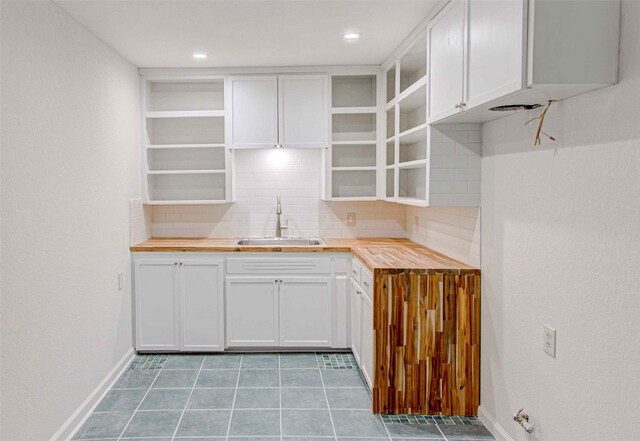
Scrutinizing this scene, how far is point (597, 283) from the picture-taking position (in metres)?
1.76

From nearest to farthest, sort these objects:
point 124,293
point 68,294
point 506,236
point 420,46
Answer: point 506,236 → point 68,294 → point 420,46 → point 124,293

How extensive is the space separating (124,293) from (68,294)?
99 centimetres

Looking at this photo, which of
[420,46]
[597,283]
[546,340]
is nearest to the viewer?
[597,283]

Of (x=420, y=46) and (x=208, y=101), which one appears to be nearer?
(x=420, y=46)

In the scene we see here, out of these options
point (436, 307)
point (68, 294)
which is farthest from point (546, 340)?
point (68, 294)

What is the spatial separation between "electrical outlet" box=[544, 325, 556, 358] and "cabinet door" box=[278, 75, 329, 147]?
256 cm

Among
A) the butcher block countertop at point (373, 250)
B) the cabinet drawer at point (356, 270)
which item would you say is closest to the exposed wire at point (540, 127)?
the butcher block countertop at point (373, 250)

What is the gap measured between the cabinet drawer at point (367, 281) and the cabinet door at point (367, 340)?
50 millimetres

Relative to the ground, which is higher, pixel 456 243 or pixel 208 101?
pixel 208 101

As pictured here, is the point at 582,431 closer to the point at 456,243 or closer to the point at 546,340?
the point at 546,340

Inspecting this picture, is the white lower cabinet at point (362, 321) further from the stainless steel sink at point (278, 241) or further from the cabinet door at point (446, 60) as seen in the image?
the cabinet door at point (446, 60)

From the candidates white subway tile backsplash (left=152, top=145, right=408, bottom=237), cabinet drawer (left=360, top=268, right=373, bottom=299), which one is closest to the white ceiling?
white subway tile backsplash (left=152, top=145, right=408, bottom=237)

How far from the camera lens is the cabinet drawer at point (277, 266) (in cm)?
388

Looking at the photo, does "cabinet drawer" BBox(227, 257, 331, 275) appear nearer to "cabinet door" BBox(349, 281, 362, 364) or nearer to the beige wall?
"cabinet door" BBox(349, 281, 362, 364)
